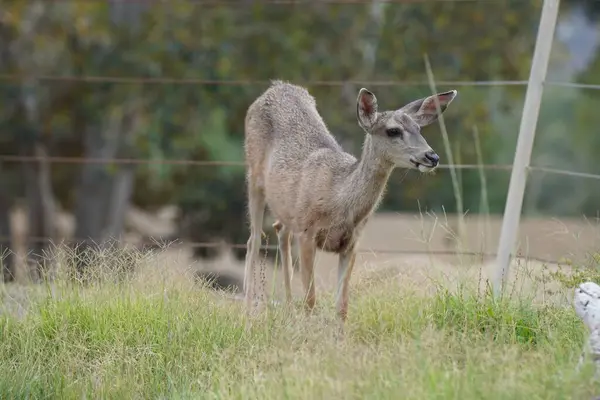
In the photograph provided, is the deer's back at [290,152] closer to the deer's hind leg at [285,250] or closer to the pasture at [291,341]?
the deer's hind leg at [285,250]

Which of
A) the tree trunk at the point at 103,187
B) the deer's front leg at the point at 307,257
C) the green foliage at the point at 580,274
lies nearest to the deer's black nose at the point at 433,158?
the green foliage at the point at 580,274

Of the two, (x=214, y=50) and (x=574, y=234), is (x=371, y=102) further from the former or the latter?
(x=214, y=50)

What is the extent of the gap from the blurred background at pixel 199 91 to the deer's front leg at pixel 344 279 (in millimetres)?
4562

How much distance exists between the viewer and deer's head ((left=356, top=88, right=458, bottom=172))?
20.9 ft

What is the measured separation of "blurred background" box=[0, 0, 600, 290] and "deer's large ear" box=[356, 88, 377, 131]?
457 cm

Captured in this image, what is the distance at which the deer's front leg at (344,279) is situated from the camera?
6414 millimetres

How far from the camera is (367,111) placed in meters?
6.64

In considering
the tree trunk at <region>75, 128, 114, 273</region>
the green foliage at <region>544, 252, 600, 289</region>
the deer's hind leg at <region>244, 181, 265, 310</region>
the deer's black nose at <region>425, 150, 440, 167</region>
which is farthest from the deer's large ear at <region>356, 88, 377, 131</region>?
the tree trunk at <region>75, 128, 114, 273</region>

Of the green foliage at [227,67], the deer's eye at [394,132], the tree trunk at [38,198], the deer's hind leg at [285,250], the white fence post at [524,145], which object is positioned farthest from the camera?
the tree trunk at [38,198]

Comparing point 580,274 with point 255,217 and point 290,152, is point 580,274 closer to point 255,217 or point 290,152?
point 290,152

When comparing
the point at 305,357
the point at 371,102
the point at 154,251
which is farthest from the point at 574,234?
the point at 154,251

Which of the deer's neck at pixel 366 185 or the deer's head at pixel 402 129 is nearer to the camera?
the deer's head at pixel 402 129

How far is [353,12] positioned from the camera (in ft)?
40.8

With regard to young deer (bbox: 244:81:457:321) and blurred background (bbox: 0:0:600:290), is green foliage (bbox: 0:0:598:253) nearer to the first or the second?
blurred background (bbox: 0:0:600:290)
